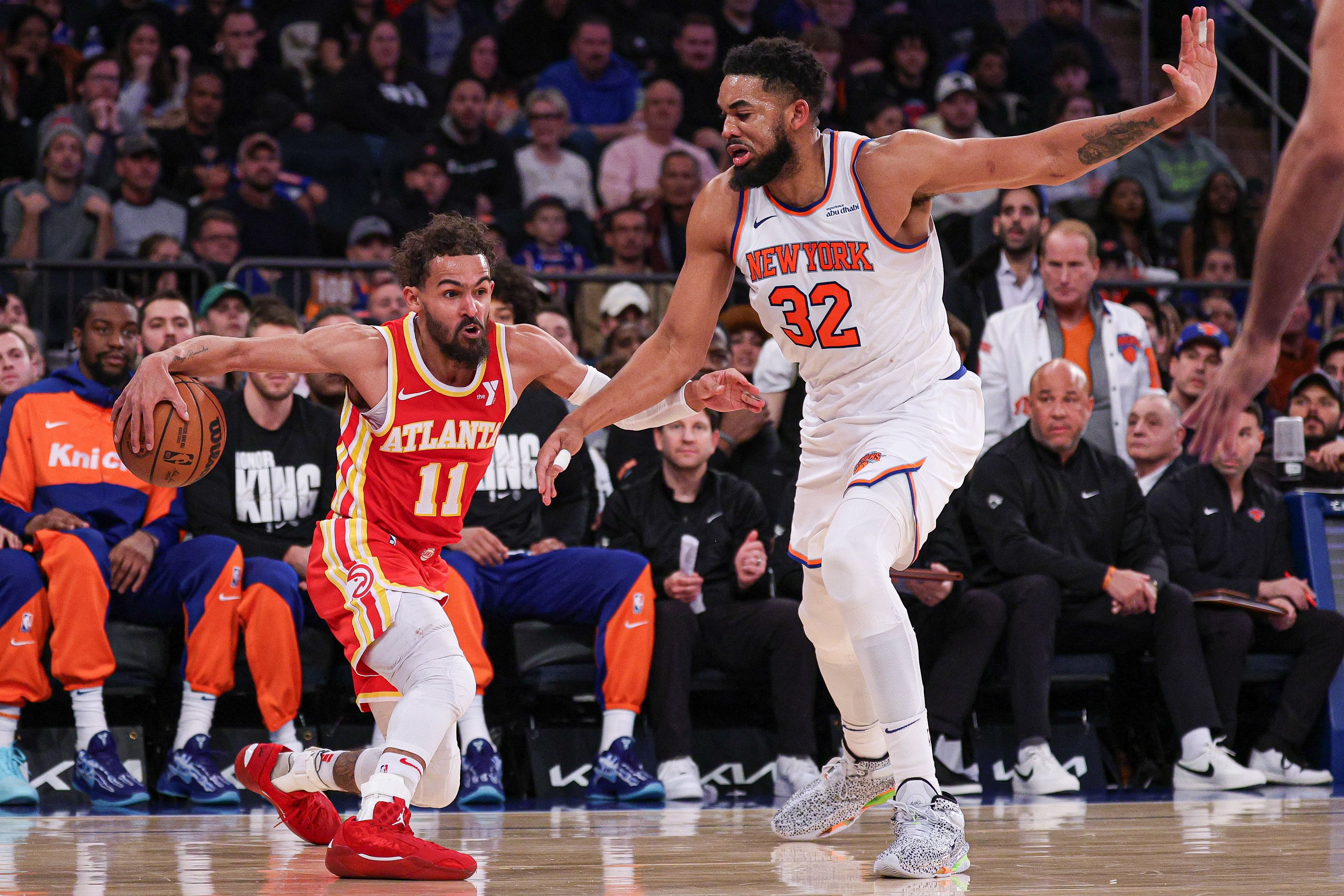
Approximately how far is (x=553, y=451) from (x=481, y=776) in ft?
6.65

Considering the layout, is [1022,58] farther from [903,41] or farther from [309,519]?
[309,519]

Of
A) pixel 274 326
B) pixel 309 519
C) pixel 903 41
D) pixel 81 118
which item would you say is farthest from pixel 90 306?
pixel 903 41

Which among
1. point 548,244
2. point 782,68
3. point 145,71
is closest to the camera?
point 782,68

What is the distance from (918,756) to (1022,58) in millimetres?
9224

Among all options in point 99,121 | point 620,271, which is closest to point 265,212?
point 99,121

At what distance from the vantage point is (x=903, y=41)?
39.0 feet

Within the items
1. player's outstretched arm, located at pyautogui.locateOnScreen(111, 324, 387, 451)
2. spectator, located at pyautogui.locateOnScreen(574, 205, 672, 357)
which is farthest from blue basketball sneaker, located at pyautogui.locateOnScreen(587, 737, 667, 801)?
spectator, located at pyautogui.locateOnScreen(574, 205, 672, 357)

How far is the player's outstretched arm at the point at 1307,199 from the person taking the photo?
190cm

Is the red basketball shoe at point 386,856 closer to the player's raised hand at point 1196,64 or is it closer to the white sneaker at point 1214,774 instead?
the player's raised hand at point 1196,64

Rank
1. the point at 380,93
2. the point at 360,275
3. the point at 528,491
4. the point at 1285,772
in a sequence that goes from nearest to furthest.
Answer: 1. the point at 1285,772
2. the point at 528,491
3. the point at 360,275
4. the point at 380,93

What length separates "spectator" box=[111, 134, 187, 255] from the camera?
909cm

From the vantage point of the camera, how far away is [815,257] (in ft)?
14.8

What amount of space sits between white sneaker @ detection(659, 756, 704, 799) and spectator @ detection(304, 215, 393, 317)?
11.2 feet

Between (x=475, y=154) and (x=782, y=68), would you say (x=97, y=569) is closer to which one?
(x=782, y=68)
